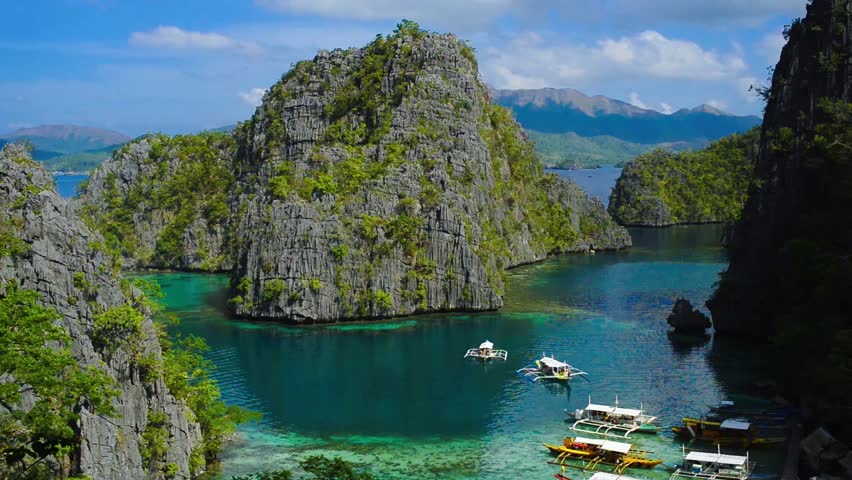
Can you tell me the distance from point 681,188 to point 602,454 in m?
148

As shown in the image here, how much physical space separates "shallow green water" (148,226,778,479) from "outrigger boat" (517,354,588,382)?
94 cm

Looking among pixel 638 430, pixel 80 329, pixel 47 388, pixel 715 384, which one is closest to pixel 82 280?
pixel 80 329

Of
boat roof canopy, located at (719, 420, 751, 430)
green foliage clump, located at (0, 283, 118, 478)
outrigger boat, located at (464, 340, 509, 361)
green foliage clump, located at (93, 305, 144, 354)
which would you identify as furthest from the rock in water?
green foliage clump, located at (0, 283, 118, 478)

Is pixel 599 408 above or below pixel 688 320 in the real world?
below

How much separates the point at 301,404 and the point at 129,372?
20.4 m

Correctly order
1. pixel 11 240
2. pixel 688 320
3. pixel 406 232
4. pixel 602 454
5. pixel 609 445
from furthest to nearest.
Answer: pixel 406 232 < pixel 688 320 < pixel 609 445 < pixel 602 454 < pixel 11 240

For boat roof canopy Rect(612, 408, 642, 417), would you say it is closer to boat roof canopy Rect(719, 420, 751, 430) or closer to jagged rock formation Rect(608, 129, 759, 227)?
boat roof canopy Rect(719, 420, 751, 430)

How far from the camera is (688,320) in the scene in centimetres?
7494

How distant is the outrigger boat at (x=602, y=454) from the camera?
4647cm

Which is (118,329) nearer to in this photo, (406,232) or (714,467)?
(714,467)

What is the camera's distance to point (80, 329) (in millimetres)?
36688

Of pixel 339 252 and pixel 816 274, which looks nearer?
pixel 816 274

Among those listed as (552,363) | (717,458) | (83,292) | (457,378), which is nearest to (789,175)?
(552,363)

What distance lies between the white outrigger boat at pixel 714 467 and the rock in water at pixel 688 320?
29822mm
